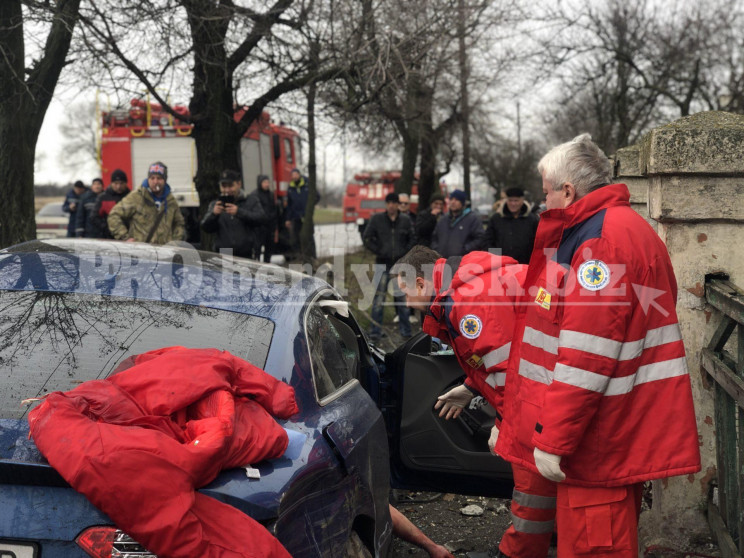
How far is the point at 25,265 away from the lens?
338 centimetres

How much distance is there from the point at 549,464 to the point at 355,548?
77 cm

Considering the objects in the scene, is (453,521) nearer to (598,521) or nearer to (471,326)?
(471,326)

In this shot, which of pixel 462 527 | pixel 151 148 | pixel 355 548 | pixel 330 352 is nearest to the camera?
pixel 355 548

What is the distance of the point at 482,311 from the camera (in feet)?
11.1

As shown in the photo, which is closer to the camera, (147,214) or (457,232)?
(147,214)

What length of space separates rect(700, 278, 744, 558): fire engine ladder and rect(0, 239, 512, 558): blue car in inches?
40.5

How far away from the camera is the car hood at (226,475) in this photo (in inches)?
81.0

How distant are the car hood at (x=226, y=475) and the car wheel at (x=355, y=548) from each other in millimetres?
488

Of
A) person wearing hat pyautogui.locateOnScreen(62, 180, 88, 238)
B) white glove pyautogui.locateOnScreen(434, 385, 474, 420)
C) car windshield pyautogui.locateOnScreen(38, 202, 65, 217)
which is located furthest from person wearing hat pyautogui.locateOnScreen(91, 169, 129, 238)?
car windshield pyautogui.locateOnScreen(38, 202, 65, 217)

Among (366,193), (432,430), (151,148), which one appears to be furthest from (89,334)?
(366,193)

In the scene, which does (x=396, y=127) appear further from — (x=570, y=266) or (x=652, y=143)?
(x=570, y=266)

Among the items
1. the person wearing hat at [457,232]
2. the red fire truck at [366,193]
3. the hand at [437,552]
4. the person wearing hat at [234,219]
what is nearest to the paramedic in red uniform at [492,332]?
the hand at [437,552]

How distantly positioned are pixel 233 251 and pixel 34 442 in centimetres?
638

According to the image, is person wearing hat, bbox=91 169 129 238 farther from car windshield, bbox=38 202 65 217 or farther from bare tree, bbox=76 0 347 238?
car windshield, bbox=38 202 65 217
